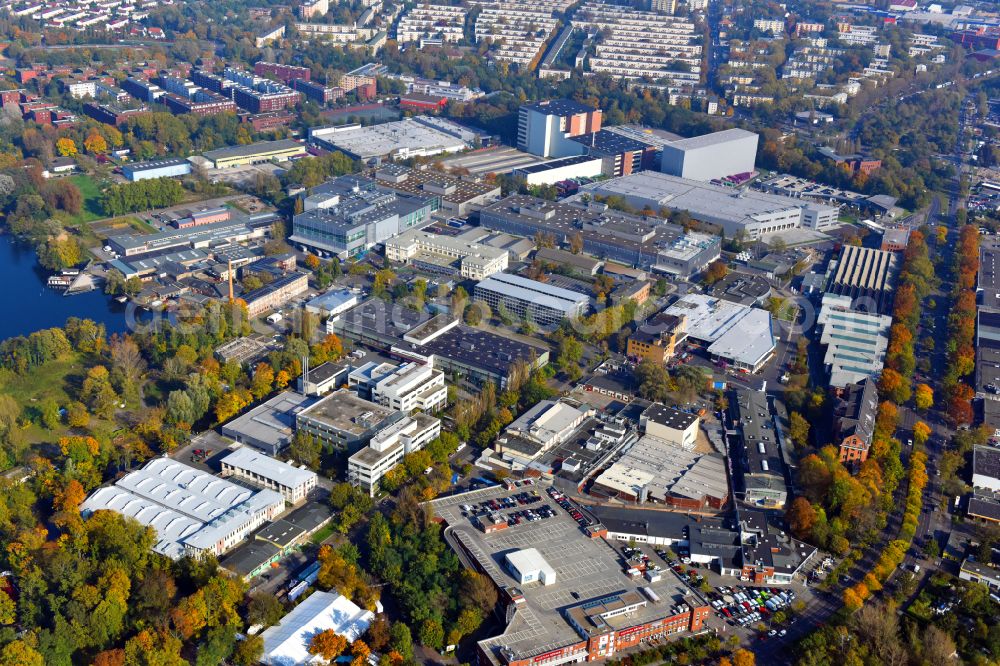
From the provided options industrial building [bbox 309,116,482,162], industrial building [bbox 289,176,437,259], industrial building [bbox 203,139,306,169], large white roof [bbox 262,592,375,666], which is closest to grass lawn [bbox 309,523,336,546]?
large white roof [bbox 262,592,375,666]

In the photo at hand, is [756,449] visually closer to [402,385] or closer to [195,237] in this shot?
[402,385]

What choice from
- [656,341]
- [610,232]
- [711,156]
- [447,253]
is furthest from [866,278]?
[447,253]

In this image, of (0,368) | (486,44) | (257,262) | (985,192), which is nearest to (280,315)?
(257,262)

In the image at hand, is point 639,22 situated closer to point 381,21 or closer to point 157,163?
point 381,21

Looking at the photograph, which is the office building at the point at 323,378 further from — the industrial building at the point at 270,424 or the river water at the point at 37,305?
the river water at the point at 37,305

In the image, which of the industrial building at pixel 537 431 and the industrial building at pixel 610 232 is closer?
the industrial building at pixel 537 431

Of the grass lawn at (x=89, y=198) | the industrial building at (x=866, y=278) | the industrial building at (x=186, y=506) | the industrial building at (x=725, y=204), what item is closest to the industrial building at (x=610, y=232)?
the industrial building at (x=725, y=204)
